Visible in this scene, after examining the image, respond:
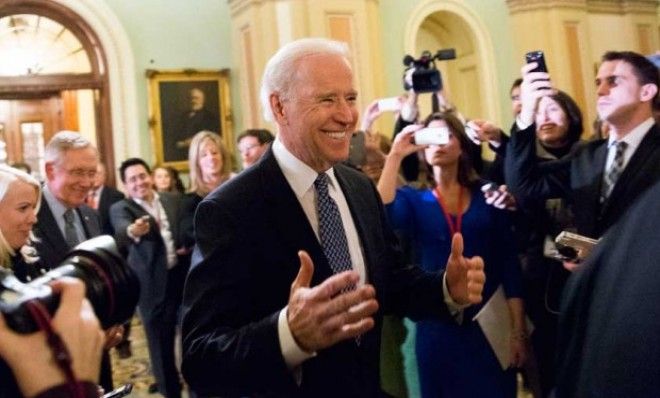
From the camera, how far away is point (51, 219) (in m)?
2.96

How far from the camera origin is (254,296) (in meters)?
1.64

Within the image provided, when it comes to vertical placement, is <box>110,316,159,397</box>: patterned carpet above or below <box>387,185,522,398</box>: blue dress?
below

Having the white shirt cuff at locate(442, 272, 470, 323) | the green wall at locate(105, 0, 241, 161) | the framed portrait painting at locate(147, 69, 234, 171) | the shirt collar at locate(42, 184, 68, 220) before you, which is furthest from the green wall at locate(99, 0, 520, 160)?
the white shirt cuff at locate(442, 272, 470, 323)

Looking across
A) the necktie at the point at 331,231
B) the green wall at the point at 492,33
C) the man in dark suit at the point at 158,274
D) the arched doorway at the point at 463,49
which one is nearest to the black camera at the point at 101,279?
the necktie at the point at 331,231

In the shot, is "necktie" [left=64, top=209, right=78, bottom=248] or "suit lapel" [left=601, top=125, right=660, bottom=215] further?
"necktie" [left=64, top=209, right=78, bottom=248]

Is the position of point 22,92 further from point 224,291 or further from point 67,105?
point 224,291

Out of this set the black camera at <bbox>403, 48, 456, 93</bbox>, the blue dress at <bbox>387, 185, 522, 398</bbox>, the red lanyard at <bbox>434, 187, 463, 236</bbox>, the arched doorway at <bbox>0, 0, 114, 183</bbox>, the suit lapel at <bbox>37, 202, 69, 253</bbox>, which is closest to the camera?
the blue dress at <bbox>387, 185, 522, 398</bbox>

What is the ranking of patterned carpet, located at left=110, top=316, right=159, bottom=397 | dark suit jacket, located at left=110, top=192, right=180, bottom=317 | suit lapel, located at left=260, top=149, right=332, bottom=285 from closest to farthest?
1. suit lapel, located at left=260, top=149, right=332, bottom=285
2. dark suit jacket, located at left=110, top=192, right=180, bottom=317
3. patterned carpet, located at left=110, top=316, right=159, bottom=397

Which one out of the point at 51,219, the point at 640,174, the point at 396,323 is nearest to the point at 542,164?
the point at 640,174

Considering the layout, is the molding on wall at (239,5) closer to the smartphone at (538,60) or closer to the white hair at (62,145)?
the white hair at (62,145)

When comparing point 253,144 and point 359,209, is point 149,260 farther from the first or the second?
point 359,209

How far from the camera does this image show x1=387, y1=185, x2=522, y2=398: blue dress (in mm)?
2648

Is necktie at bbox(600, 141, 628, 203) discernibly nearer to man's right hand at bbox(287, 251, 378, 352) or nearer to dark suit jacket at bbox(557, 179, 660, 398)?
man's right hand at bbox(287, 251, 378, 352)

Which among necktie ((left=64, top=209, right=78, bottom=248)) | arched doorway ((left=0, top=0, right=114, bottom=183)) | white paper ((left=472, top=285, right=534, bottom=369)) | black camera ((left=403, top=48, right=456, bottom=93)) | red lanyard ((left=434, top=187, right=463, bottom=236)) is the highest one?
arched doorway ((left=0, top=0, right=114, bottom=183))
